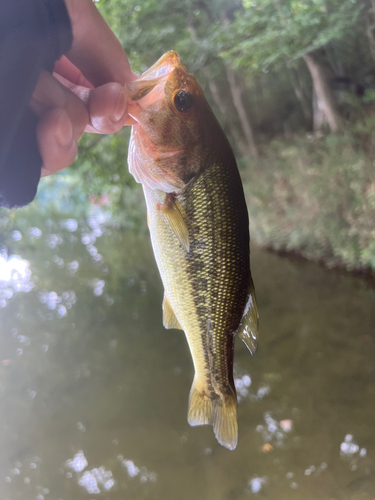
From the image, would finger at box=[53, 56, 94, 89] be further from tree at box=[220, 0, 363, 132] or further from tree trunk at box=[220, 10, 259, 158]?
tree trunk at box=[220, 10, 259, 158]

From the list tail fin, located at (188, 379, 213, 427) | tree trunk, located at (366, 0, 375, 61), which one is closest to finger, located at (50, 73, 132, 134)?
tail fin, located at (188, 379, 213, 427)

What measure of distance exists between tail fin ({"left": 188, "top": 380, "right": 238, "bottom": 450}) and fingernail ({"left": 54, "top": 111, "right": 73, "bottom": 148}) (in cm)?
77

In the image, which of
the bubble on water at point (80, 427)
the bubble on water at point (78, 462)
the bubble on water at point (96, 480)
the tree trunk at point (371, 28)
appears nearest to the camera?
the bubble on water at point (96, 480)

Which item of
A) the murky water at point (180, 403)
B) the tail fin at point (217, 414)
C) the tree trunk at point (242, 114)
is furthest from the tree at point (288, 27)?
the tail fin at point (217, 414)

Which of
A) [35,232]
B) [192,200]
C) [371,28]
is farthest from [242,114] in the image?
[35,232]

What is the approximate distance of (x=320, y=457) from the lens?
2369mm

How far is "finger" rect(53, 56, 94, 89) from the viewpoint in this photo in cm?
90

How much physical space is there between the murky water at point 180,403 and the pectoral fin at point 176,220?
47.0 inches

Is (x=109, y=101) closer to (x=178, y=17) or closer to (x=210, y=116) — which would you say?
(x=210, y=116)

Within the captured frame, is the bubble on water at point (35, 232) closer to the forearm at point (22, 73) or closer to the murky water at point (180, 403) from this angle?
the murky water at point (180, 403)

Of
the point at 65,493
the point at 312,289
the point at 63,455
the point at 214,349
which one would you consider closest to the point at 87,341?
the point at 63,455

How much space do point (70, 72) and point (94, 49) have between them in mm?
163

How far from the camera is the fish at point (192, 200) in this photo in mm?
862

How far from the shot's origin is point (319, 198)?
164 inches
